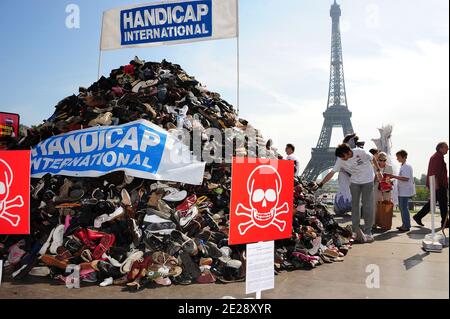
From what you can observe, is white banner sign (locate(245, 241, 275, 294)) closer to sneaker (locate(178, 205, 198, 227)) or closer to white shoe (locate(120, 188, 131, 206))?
sneaker (locate(178, 205, 198, 227))

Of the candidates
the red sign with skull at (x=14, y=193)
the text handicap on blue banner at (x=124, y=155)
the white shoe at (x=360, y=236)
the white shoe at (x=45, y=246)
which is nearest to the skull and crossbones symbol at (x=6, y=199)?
the red sign with skull at (x=14, y=193)

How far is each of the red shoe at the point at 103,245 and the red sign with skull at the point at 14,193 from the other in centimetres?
99

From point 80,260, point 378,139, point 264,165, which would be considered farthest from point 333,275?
point 378,139

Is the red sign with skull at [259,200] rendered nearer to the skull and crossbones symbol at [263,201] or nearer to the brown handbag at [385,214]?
the skull and crossbones symbol at [263,201]

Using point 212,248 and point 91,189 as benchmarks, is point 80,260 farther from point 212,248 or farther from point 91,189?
point 212,248

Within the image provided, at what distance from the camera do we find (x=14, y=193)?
16.9ft

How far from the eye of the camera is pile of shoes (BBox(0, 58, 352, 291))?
16.2ft

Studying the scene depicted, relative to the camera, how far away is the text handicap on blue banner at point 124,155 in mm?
5855

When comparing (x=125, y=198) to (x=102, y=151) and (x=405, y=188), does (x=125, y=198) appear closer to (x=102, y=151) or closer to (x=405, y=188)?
(x=102, y=151)

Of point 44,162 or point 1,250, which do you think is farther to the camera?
point 44,162

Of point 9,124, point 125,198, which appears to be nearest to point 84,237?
point 125,198

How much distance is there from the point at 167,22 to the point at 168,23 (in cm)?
4

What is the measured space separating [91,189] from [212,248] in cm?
226

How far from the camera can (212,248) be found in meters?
5.27
